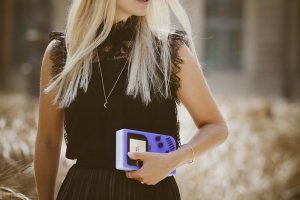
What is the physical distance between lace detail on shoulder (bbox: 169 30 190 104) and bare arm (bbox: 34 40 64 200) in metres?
0.44

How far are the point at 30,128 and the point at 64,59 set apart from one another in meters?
2.41

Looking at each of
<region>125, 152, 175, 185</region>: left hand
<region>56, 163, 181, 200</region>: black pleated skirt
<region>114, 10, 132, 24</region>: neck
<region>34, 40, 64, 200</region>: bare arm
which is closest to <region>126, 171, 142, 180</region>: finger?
<region>125, 152, 175, 185</region>: left hand

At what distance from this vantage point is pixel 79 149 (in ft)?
7.24

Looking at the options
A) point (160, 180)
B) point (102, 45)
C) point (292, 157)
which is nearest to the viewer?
point (160, 180)

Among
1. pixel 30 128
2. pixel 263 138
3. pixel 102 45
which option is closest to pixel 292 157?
pixel 263 138

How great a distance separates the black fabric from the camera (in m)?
2.15

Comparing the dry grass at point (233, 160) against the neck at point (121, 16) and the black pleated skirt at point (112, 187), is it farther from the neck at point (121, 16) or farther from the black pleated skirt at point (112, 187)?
the neck at point (121, 16)

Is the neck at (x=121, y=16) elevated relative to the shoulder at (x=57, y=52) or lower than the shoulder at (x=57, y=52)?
elevated

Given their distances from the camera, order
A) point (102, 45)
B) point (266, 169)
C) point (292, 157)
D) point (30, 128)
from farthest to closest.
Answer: point (292, 157) < point (266, 169) < point (30, 128) < point (102, 45)

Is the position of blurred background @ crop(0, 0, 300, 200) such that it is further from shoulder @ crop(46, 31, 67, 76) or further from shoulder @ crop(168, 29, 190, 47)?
shoulder @ crop(46, 31, 67, 76)

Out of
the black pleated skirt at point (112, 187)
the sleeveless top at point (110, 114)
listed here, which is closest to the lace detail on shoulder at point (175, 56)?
the sleeveless top at point (110, 114)

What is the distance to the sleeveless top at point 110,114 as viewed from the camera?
7.09 ft

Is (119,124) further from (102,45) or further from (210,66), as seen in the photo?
(210,66)

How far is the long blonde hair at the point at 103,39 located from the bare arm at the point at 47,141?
6 centimetres
